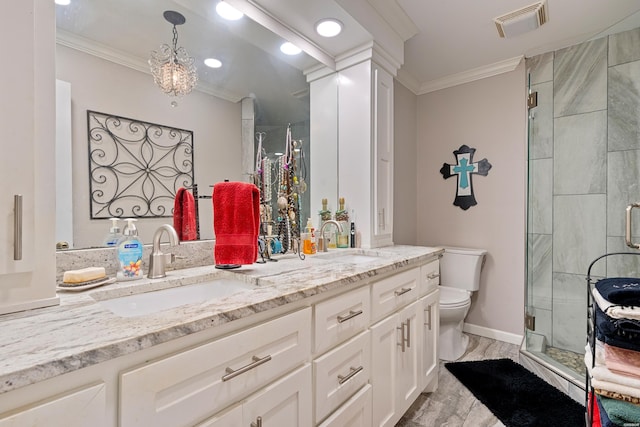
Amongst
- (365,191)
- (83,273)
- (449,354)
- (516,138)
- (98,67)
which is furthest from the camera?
(516,138)

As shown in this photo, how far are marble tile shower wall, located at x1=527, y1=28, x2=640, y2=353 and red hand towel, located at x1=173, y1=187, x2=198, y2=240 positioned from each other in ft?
7.84

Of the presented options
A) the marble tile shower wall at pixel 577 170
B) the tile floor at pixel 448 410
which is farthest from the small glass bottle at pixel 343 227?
the marble tile shower wall at pixel 577 170

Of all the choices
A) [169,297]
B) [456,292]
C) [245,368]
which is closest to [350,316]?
[245,368]

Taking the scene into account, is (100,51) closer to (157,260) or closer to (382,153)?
(157,260)

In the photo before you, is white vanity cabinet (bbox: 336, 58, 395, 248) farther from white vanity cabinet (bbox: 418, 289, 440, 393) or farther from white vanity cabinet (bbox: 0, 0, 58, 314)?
white vanity cabinet (bbox: 0, 0, 58, 314)

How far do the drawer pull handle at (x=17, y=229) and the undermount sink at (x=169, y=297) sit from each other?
0.24 meters

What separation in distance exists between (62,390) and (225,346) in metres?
0.30

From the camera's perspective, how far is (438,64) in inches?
102

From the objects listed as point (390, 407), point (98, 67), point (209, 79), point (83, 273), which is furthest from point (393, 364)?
point (98, 67)

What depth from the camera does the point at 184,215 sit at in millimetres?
1344

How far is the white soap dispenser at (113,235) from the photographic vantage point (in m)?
1.14

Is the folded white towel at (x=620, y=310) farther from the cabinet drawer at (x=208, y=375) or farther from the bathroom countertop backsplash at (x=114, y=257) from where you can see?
the bathroom countertop backsplash at (x=114, y=257)

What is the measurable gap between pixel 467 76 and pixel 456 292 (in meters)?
1.90

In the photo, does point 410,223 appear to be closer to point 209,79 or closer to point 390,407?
point 390,407
